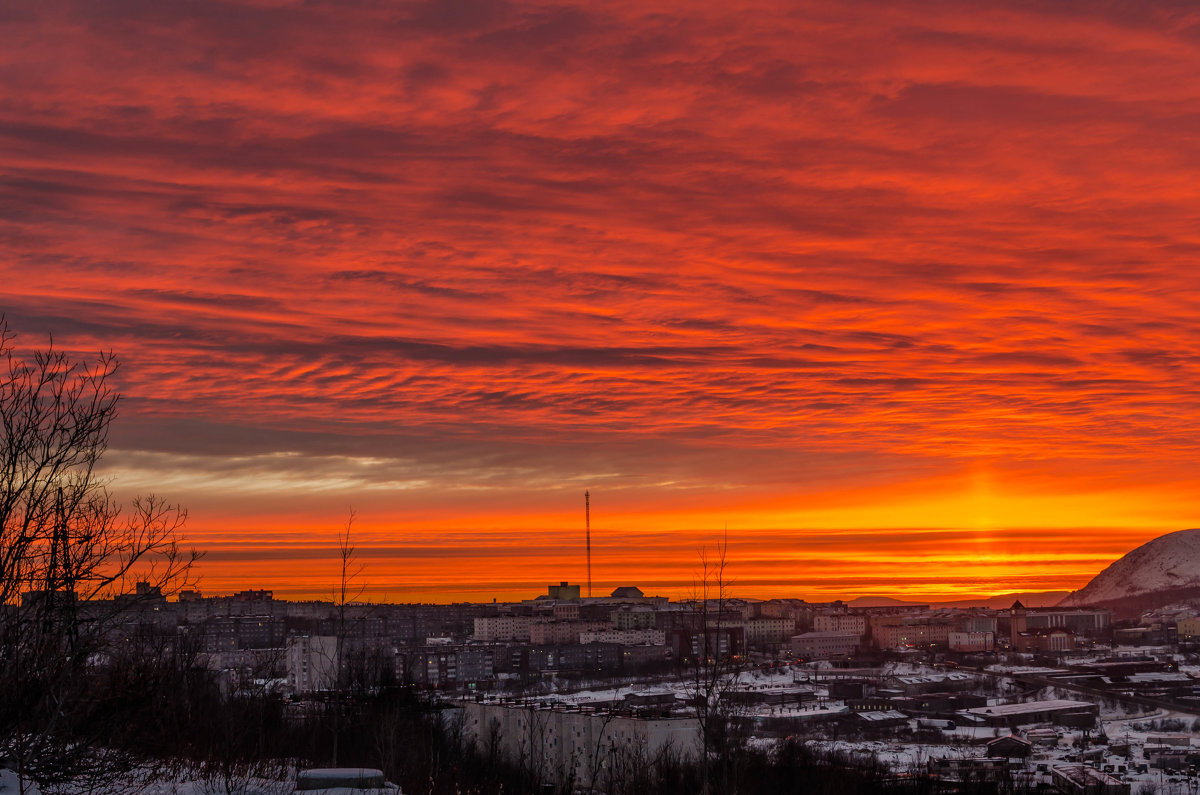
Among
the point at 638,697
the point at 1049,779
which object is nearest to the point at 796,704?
the point at 638,697

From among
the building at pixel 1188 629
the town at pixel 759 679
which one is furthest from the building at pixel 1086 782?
the building at pixel 1188 629

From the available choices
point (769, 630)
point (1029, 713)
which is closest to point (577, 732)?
point (1029, 713)

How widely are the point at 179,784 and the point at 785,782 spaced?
20.2m

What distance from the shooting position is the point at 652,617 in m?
161

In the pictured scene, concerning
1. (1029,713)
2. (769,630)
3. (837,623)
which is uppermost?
(837,623)

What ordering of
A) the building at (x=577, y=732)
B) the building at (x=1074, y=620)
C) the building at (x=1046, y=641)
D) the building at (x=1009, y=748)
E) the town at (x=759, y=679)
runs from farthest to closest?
the building at (x=1074, y=620) < the building at (x=1046, y=641) < the building at (x=1009, y=748) < the building at (x=577, y=732) < the town at (x=759, y=679)

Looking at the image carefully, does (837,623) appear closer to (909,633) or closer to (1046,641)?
(909,633)

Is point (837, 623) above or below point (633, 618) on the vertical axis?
below

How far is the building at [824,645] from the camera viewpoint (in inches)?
5640

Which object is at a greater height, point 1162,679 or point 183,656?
point 183,656

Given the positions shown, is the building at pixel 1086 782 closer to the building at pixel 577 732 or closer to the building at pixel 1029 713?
the building at pixel 577 732

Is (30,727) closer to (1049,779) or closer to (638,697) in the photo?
(1049,779)

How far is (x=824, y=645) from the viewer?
153 metres

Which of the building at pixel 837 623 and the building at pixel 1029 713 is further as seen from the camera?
the building at pixel 837 623
